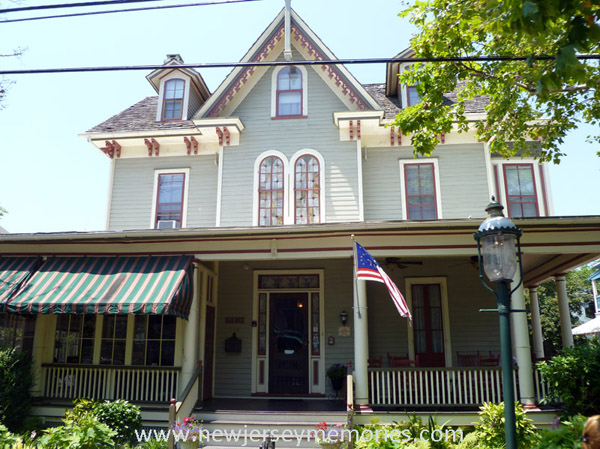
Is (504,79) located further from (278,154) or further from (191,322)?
(191,322)

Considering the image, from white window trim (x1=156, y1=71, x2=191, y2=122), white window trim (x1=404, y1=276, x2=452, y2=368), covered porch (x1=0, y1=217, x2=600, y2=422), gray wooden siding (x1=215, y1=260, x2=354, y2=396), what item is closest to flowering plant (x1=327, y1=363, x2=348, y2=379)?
covered porch (x1=0, y1=217, x2=600, y2=422)

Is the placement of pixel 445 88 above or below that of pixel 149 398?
above

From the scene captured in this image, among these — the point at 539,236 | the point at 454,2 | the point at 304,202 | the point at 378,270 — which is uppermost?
the point at 454,2

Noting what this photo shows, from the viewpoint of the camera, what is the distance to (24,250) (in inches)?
468

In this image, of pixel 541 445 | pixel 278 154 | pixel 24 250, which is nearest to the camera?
pixel 541 445

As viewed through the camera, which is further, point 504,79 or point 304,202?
point 304,202

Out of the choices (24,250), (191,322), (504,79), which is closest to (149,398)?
(191,322)

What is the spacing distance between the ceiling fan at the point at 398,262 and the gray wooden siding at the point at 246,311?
1.10m

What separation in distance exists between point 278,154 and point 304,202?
162cm

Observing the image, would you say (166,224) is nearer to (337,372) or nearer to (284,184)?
(284,184)

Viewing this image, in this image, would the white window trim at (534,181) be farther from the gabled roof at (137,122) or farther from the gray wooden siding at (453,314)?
the gabled roof at (137,122)

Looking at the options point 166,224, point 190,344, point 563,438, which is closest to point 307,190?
point 166,224

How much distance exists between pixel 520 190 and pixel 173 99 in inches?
415

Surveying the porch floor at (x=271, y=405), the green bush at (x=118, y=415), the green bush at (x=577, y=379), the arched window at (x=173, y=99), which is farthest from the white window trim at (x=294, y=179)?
the green bush at (x=577, y=379)
